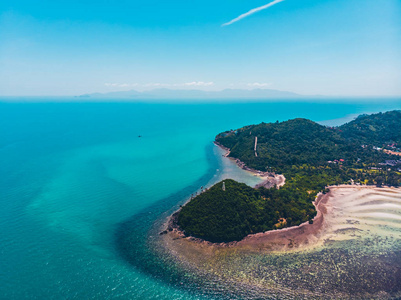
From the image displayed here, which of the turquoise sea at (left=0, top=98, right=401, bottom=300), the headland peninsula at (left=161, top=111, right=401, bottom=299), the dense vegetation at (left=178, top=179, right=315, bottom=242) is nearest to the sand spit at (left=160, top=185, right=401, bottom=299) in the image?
the headland peninsula at (left=161, top=111, right=401, bottom=299)

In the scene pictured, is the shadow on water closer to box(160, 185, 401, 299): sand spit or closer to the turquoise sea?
the turquoise sea

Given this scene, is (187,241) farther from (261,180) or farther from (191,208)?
(261,180)

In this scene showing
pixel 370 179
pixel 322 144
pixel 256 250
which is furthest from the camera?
pixel 322 144

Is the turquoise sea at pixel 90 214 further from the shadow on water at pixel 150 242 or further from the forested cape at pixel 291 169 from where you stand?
the forested cape at pixel 291 169

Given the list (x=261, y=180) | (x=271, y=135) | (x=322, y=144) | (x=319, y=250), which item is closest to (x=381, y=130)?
(x=322, y=144)

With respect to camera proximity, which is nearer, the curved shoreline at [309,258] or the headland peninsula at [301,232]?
the curved shoreline at [309,258]

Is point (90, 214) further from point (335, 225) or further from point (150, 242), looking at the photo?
point (335, 225)

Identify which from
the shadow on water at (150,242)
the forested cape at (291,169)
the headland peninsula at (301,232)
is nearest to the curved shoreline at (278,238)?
the headland peninsula at (301,232)

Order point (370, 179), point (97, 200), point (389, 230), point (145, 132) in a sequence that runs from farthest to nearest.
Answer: point (145, 132) < point (370, 179) < point (97, 200) < point (389, 230)
